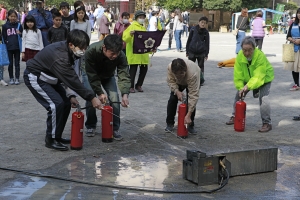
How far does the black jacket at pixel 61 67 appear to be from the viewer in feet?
19.7

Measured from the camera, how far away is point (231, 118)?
27.1 feet

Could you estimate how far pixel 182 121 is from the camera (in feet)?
23.7

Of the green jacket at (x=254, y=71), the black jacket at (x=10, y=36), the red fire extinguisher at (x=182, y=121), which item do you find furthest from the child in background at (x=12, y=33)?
the green jacket at (x=254, y=71)

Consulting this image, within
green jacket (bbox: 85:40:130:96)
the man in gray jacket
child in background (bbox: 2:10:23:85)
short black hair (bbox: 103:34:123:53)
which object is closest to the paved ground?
the man in gray jacket

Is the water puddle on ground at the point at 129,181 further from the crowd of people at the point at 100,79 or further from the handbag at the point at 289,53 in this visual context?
the handbag at the point at 289,53

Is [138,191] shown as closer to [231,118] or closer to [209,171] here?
[209,171]

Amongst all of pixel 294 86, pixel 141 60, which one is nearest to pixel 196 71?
pixel 141 60

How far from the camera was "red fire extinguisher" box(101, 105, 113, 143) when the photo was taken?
682 centimetres

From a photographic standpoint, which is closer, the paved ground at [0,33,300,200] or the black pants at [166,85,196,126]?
the paved ground at [0,33,300,200]

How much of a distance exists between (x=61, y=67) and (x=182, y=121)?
2.09m

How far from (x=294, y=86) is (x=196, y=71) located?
17.9 ft

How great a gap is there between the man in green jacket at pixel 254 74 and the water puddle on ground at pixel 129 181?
1.47 m

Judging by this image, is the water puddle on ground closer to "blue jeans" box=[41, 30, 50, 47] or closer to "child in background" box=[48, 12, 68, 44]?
"child in background" box=[48, 12, 68, 44]

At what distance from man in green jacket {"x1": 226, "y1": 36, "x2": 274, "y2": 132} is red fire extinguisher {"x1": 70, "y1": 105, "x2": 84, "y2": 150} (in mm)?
2555
